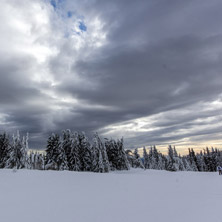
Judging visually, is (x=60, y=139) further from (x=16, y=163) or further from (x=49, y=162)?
(x=16, y=163)

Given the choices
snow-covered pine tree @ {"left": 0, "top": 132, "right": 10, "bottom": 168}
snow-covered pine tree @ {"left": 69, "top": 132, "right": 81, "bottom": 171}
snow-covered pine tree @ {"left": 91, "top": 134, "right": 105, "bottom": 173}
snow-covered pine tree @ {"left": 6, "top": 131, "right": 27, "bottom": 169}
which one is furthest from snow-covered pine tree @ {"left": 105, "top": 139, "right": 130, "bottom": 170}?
snow-covered pine tree @ {"left": 0, "top": 132, "right": 10, "bottom": 168}

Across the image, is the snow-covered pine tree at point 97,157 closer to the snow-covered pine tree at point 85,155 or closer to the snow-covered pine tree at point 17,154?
the snow-covered pine tree at point 85,155

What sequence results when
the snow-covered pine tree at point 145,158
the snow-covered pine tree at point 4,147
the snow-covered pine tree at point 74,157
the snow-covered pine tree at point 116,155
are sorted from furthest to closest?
the snow-covered pine tree at point 145,158 → the snow-covered pine tree at point 116,155 → the snow-covered pine tree at point 4,147 → the snow-covered pine tree at point 74,157

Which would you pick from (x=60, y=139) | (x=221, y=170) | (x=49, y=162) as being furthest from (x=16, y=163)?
(x=221, y=170)

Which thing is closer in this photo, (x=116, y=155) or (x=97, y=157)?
(x=97, y=157)

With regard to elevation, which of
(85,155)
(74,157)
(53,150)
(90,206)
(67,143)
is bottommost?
(90,206)

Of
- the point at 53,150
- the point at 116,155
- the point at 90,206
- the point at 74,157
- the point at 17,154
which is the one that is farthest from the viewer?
the point at 116,155

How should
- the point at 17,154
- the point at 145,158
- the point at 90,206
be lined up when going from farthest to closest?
the point at 145,158, the point at 17,154, the point at 90,206

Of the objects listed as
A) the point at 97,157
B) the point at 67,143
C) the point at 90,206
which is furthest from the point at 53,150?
the point at 90,206

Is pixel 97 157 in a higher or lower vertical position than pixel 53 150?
lower

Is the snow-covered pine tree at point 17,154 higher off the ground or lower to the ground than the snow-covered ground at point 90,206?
higher

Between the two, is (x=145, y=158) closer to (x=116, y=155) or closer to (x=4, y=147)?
(x=116, y=155)

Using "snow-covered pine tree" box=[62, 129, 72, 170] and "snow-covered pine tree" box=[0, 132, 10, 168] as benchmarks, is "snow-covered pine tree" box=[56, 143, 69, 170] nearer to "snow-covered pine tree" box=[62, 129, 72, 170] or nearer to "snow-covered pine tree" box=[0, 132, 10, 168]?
"snow-covered pine tree" box=[62, 129, 72, 170]

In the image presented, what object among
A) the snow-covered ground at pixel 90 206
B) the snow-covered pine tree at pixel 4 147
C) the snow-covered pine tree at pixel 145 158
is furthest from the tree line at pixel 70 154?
the snow-covered pine tree at pixel 145 158
